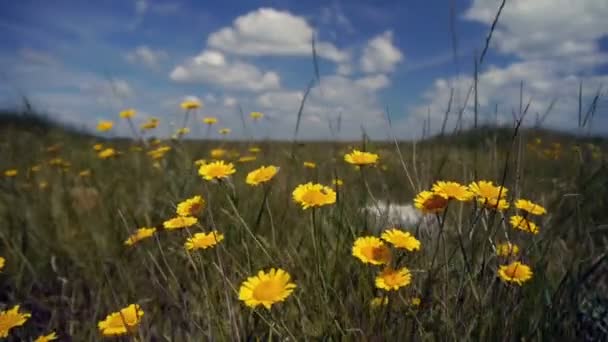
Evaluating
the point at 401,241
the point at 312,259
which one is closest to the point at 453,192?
the point at 401,241

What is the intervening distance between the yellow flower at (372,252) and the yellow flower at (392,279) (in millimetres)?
30

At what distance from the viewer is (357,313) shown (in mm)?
1110

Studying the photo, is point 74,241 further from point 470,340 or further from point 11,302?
point 470,340

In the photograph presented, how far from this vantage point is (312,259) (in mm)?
1376

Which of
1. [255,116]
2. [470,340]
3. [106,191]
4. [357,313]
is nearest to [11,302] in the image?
[106,191]

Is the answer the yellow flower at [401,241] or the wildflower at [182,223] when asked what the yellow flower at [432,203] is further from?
the wildflower at [182,223]

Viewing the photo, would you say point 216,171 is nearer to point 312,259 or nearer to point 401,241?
point 312,259

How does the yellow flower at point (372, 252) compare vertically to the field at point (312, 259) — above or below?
above

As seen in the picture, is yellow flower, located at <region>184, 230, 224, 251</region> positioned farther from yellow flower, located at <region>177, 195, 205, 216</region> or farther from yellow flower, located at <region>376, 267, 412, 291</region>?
yellow flower, located at <region>376, 267, 412, 291</region>

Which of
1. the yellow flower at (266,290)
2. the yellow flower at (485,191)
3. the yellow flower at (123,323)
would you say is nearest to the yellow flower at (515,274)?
the yellow flower at (485,191)

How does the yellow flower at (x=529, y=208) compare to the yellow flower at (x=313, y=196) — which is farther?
the yellow flower at (x=529, y=208)

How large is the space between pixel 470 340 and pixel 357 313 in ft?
0.90

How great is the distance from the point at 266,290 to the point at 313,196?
32cm

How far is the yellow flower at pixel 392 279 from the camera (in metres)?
0.98
